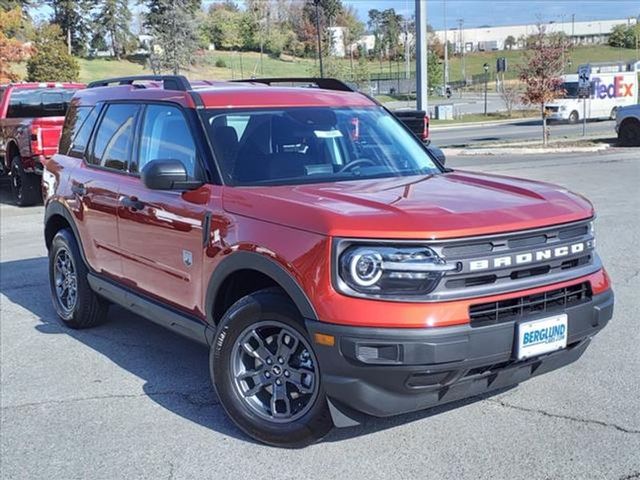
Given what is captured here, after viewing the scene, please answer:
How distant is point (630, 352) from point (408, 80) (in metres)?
75.3

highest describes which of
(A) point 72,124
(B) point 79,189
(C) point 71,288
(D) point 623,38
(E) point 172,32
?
(D) point 623,38

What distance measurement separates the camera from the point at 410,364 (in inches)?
135

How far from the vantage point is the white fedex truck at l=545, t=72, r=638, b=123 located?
37344 millimetres

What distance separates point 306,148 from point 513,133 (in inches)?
1189

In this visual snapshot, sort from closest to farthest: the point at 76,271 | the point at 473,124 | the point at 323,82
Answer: the point at 323,82, the point at 76,271, the point at 473,124

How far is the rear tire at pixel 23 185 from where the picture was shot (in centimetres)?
1362

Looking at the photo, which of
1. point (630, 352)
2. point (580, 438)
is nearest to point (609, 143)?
point (630, 352)

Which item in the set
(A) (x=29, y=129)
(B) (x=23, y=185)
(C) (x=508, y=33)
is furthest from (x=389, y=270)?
(C) (x=508, y=33)

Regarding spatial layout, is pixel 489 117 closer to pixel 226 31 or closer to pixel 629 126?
pixel 629 126

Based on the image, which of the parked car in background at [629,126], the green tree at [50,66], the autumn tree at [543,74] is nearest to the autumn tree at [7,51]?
the green tree at [50,66]

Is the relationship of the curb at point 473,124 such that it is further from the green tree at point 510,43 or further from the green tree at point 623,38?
the green tree at point 510,43

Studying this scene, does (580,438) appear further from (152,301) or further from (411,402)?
(152,301)

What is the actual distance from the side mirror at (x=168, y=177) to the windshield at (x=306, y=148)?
22 centimetres

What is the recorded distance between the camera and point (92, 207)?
5.74m
